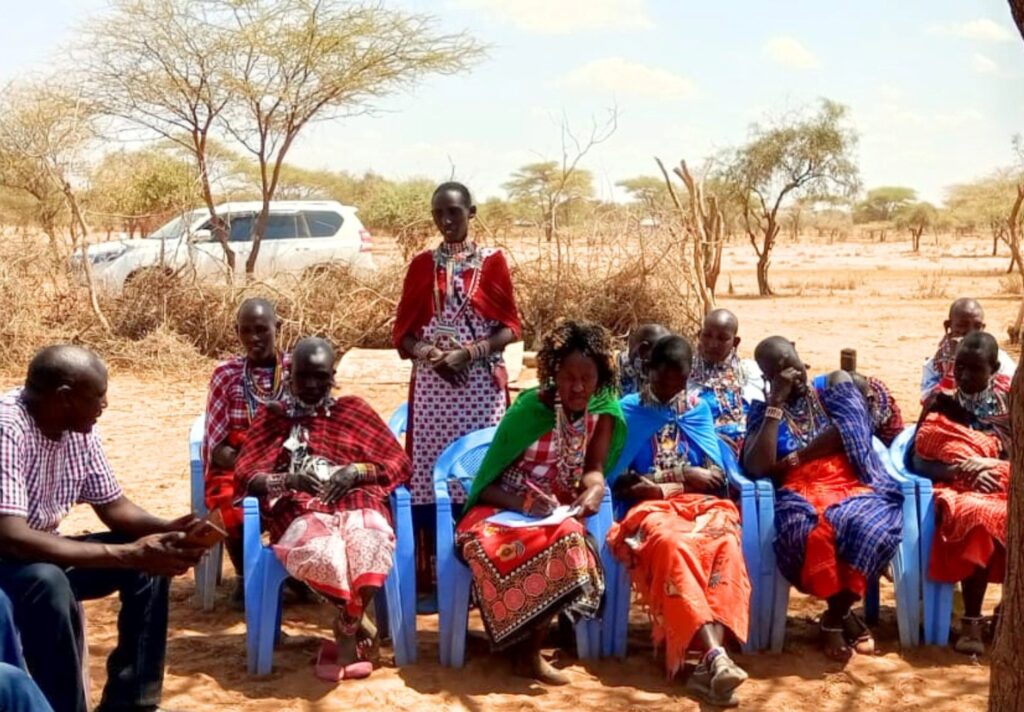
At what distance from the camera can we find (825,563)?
13.3 ft

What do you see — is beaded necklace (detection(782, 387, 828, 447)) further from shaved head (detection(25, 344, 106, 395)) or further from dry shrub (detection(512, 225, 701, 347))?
dry shrub (detection(512, 225, 701, 347))

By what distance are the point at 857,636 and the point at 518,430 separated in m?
1.48

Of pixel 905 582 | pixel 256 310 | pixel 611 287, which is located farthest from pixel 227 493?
pixel 611 287

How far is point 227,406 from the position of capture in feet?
15.1

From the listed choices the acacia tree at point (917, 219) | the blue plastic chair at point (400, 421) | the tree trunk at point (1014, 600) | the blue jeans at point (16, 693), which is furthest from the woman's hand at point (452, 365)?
the acacia tree at point (917, 219)

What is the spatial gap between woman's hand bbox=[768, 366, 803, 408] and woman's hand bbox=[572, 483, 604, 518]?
2.63 feet

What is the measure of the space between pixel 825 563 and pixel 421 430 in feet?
6.14

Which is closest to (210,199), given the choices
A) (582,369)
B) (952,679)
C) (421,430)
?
(421,430)

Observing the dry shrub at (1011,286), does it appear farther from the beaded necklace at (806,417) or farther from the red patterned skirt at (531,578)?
the red patterned skirt at (531,578)

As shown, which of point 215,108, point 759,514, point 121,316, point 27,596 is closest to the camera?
point 27,596

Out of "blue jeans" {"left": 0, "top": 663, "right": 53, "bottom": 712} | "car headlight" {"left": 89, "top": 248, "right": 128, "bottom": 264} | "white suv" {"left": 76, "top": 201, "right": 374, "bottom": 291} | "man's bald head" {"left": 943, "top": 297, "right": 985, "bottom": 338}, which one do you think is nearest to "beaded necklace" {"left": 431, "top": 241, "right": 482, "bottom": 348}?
"man's bald head" {"left": 943, "top": 297, "right": 985, "bottom": 338}

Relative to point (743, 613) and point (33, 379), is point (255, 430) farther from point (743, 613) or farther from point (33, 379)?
point (743, 613)

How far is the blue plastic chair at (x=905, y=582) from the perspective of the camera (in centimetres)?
422

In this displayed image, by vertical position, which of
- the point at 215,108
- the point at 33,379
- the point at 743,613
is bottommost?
the point at 743,613
